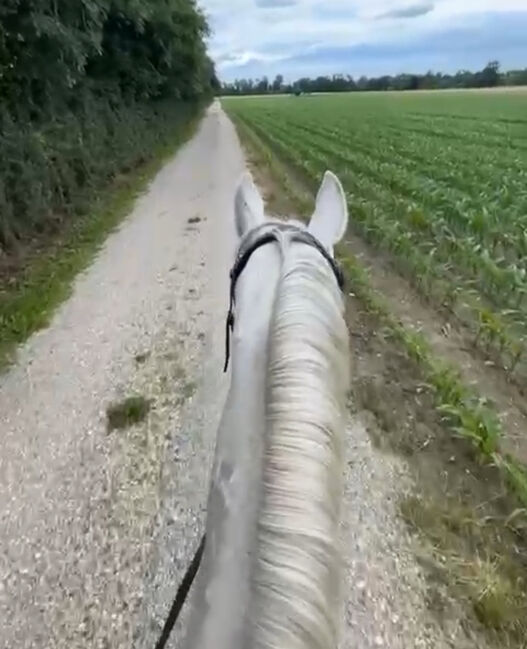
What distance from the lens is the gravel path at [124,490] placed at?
3033mm

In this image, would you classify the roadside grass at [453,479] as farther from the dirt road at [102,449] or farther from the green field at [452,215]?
the dirt road at [102,449]

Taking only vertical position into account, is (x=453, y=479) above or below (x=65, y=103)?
above

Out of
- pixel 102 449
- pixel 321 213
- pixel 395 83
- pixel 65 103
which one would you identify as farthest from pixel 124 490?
pixel 395 83

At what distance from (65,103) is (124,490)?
10900 millimetres

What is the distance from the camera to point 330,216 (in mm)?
2629

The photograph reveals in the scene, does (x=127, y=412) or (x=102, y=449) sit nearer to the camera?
(x=102, y=449)

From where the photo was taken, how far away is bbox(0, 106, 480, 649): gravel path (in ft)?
9.95

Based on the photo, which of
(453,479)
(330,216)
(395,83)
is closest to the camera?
(330,216)

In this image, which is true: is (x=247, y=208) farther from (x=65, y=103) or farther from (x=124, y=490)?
(x=65, y=103)

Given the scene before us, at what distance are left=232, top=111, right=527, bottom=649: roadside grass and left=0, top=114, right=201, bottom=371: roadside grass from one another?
9.68ft

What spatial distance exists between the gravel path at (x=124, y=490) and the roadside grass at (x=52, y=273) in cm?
19

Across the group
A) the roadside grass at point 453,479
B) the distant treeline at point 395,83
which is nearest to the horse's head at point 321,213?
the roadside grass at point 453,479

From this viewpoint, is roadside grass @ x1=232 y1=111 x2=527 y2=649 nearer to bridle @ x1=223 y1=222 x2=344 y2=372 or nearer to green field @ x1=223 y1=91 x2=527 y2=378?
green field @ x1=223 y1=91 x2=527 y2=378

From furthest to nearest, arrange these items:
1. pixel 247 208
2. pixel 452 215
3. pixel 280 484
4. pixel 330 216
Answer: pixel 452 215 → pixel 247 208 → pixel 330 216 → pixel 280 484
